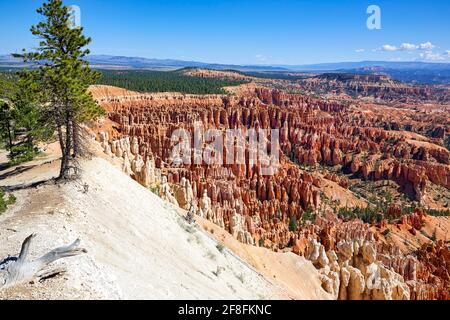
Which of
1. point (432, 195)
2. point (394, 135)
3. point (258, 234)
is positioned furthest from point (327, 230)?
point (394, 135)

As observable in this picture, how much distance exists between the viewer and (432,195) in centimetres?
8069

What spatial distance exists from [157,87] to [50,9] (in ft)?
333

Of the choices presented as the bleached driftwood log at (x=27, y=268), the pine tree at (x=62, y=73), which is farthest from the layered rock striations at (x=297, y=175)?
the bleached driftwood log at (x=27, y=268)

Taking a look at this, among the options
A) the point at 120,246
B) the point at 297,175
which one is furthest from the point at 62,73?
the point at 297,175

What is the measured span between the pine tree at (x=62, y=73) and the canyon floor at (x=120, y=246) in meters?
2.49

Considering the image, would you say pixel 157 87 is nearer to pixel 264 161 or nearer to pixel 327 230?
pixel 264 161

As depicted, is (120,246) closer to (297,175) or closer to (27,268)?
(27,268)

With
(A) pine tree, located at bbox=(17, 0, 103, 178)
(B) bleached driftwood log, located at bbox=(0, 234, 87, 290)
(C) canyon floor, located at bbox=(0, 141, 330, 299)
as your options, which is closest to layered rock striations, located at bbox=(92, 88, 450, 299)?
(C) canyon floor, located at bbox=(0, 141, 330, 299)

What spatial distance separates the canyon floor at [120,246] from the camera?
32.2 feet

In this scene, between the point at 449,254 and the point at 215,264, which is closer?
the point at 215,264

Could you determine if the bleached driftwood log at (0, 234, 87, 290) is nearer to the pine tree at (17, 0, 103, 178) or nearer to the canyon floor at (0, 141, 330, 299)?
the canyon floor at (0, 141, 330, 299)

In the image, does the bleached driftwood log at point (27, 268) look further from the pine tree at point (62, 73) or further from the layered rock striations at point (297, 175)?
the layered rock striations at point (297, 175)

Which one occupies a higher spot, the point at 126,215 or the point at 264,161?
the point at 126,215
